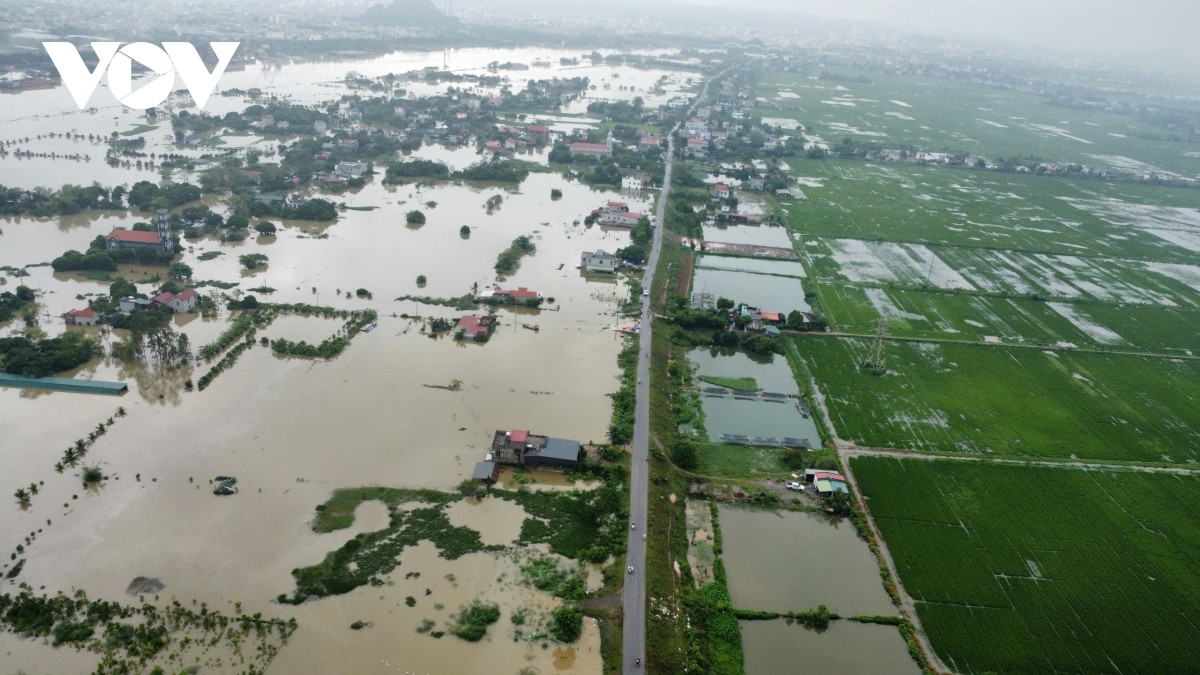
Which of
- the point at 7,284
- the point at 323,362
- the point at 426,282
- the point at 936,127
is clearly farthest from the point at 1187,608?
the point at 936,127

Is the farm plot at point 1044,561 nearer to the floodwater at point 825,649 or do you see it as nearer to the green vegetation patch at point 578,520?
the floodwater at point 825,649

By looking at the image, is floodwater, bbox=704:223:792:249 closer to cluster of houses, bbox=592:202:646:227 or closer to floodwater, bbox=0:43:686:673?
cluster of houses, bbox=592:202:646:227

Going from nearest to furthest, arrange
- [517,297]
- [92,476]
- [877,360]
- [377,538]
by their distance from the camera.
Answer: [377,538]
[92,476]
[877,360]
[517,297]

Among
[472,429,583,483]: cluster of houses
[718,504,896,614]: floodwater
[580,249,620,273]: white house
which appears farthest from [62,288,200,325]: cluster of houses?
Result: [718,504,896,614]: floodwater

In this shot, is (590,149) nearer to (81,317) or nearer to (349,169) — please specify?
(349,169)

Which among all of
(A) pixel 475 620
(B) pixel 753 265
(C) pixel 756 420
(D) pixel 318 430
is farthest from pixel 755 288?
(A) pixel 475 620

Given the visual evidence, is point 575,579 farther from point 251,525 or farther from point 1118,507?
point 1118,507
